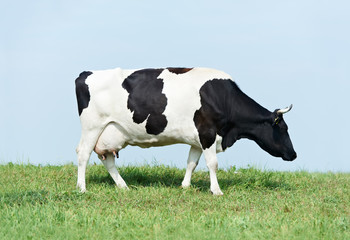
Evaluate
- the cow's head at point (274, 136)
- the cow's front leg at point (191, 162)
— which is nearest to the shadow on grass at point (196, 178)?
the cow's front leg at point (191, 162)

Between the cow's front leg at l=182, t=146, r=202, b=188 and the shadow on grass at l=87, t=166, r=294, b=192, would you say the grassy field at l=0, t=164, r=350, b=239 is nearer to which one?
the shadow on grass at l=87, t=166, r=294, b=192

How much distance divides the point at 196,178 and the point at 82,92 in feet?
10.8

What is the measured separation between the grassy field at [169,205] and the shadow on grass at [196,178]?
23mm

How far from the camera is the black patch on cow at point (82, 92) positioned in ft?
34.2

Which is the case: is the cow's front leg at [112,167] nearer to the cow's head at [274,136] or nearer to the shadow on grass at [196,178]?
the shadow on grass at [196,178]

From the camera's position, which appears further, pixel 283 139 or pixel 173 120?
pixel 283 139

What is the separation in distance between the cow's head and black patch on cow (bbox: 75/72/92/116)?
137 inches

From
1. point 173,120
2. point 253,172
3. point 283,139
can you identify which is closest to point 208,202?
point 173,120

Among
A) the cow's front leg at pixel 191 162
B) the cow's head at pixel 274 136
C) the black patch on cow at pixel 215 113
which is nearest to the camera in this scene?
the black patch on cow at pixel 215 113

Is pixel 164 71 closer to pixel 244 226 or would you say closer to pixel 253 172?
pixel 253 172

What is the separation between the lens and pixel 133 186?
1061 centimetres

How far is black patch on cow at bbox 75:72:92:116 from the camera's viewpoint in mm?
10414

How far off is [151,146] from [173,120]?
0.98 m

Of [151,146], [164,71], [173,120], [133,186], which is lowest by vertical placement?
[133,186]
